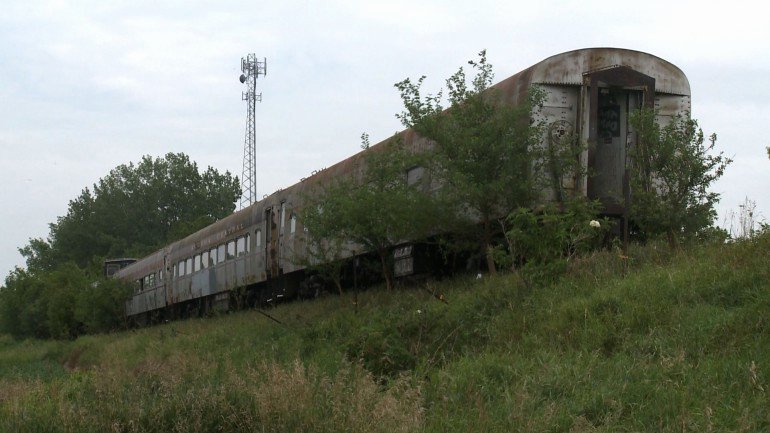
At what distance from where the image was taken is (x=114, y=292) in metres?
37.5

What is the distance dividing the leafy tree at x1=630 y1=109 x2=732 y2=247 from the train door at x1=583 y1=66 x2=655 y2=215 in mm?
484

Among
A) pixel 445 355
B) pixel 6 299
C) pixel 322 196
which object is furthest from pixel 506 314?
pixel 6 299

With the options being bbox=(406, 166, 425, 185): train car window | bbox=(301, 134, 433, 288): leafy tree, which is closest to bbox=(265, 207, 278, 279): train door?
bbox=(301, 134, 433, 288): leafy tree

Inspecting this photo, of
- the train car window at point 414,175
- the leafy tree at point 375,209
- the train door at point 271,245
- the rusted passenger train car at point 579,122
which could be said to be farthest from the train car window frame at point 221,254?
the train car window at point 414,175

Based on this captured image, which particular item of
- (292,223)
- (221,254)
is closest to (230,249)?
(221,254)

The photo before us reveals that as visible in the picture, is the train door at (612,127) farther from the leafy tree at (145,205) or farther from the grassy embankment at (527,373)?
the leafy tree at (145,205)

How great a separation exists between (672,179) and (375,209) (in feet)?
16.5

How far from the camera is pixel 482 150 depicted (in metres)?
14.2

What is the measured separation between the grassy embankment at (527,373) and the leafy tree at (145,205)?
221ft

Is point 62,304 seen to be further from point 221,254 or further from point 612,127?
point 612,127

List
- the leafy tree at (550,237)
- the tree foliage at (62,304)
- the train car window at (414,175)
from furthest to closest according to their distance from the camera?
the tree foliage at (62,304) < the train car window at (414,175) < the leafy tree at (550,237)

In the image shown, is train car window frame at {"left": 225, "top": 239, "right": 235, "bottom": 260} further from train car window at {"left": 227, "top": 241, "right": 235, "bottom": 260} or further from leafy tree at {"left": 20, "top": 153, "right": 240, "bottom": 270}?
leafy tree at {"left": 20, "top": 153, "right": 240, "bottom": 270}

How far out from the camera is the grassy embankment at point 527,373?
24.4 feet

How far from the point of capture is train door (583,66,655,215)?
1394cm
